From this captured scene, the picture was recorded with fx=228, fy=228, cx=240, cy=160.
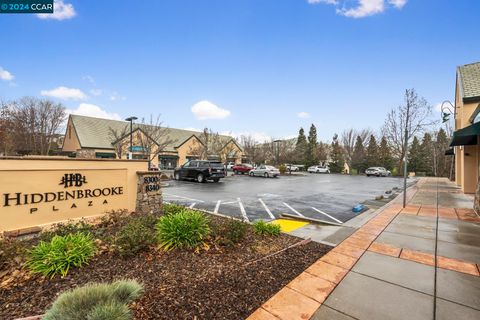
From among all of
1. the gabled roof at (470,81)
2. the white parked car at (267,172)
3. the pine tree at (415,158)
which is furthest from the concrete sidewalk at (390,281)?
the pine tree at (415,158)

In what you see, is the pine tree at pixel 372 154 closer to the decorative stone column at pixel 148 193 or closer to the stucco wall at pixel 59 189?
the decorative stone column at pixel 148 193

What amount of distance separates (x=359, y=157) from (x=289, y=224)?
47428 millimetres

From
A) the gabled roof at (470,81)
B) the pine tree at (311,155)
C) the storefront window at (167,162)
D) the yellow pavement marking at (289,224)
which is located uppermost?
the gabled roof at (470,81)

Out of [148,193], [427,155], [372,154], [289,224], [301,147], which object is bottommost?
[289,224]

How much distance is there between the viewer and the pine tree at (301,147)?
46681mm

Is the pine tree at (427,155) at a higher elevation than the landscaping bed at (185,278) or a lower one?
higher

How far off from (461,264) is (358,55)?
13226 mm

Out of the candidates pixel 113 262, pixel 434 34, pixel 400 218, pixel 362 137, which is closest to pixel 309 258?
A: pixel 113 262

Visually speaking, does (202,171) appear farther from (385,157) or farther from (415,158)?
(415,158)

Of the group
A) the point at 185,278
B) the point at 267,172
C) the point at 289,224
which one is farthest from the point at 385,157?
the point at 185,278

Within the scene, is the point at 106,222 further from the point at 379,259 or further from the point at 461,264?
the point at 461,264

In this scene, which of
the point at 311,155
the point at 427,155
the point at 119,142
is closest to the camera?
the point at 119,142

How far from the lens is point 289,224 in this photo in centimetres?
666

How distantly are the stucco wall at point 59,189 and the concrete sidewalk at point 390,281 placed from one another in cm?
529
